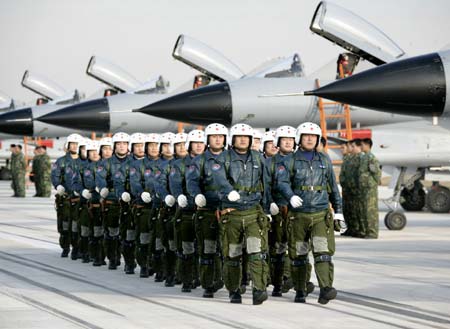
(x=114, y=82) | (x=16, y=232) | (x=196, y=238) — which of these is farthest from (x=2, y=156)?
(x=196, y=238)

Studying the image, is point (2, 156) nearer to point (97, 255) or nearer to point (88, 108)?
point (88, 108)

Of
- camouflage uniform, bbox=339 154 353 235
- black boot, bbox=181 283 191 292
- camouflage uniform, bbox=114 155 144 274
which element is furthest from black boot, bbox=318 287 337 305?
camouflage uniform, bbox=339 154 353 235

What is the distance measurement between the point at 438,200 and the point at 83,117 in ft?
30.2

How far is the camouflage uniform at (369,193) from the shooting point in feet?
52.0

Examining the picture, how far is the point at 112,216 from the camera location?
38.9ft

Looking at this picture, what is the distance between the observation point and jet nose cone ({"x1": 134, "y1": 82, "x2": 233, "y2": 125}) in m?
18.0

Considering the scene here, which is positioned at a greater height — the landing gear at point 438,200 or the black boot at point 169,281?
the landing gear at point 438,200

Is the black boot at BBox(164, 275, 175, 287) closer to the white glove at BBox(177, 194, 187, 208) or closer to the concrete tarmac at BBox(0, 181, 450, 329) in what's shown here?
the concrete tarmac at BBox(0, 181, 450, 329)

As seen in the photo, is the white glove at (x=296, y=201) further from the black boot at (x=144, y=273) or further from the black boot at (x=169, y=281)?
the black boot at (x=144, y=273)

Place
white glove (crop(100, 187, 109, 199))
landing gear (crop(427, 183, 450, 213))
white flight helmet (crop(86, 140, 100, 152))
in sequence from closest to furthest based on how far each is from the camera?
white glove (crop(100, 187, 109, 199)) → white flight helmet (crop(86, 140, 100, 152)) → landing gear (crop(427, 183, 450, 213))

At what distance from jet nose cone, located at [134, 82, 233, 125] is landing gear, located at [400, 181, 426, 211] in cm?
665

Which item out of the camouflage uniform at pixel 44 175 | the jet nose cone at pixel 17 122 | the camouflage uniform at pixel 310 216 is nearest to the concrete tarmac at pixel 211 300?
the camouflage uniform at pixel 310 216

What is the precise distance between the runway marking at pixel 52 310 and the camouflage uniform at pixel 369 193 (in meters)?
8.12

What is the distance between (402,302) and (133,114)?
1611 cm
